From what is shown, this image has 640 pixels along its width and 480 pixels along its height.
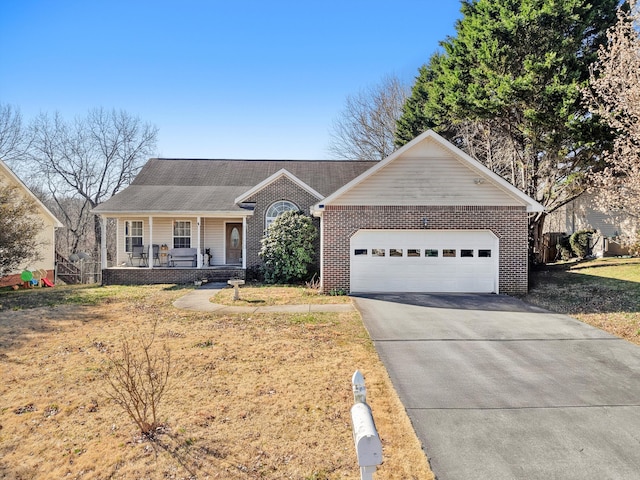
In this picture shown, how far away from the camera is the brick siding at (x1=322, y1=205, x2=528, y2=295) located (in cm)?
1352

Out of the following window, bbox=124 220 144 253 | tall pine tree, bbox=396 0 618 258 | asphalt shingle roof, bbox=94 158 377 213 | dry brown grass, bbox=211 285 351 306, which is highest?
tall pine tree, bbox=396 0 618 258

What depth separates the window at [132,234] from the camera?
20047 mm

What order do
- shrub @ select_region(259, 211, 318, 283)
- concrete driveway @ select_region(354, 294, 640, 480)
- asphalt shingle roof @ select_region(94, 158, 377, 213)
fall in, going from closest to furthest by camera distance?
concrete driveway @ select_region(354, 294, 640, 480) < shrub @ select_region(259, 211, 318, 283) < asphalt shingle roof @ select_region(94, 158, 377, 213)

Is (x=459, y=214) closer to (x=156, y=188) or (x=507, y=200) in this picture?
(x=507, y=200)

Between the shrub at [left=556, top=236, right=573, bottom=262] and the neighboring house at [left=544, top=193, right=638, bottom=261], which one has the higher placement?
the neighboring house at [left=544, top=193, right=638, bottom=261]

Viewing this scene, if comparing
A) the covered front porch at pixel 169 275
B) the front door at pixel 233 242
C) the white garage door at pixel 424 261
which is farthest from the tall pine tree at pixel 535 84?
the covered front porch at pixel 169 275

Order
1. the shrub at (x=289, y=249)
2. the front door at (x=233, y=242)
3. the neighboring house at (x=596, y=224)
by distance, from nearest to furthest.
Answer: the shrub at (x=289, y=249) < the front door at (x=233, y=242) < the neighboring house at (x=596, y=224)

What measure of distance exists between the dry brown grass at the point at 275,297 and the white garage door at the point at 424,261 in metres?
1.48

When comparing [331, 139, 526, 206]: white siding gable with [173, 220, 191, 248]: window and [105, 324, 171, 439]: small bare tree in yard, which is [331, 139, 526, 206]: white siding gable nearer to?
[105, 324, 171, 439]: small bare tree in yard

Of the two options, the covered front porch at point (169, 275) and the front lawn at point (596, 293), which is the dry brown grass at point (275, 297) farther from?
the front lawn at point (596, 293)

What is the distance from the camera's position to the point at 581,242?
2288cm

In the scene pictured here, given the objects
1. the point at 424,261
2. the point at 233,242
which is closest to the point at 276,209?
the point at 233,242

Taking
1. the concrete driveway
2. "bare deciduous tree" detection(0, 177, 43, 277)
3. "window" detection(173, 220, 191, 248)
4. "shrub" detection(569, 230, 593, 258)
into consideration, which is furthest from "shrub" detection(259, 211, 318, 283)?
"shrub" detection(569, 230, 593, 258)

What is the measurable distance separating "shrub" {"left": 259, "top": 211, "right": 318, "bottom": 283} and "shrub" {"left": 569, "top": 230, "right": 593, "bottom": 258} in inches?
639
